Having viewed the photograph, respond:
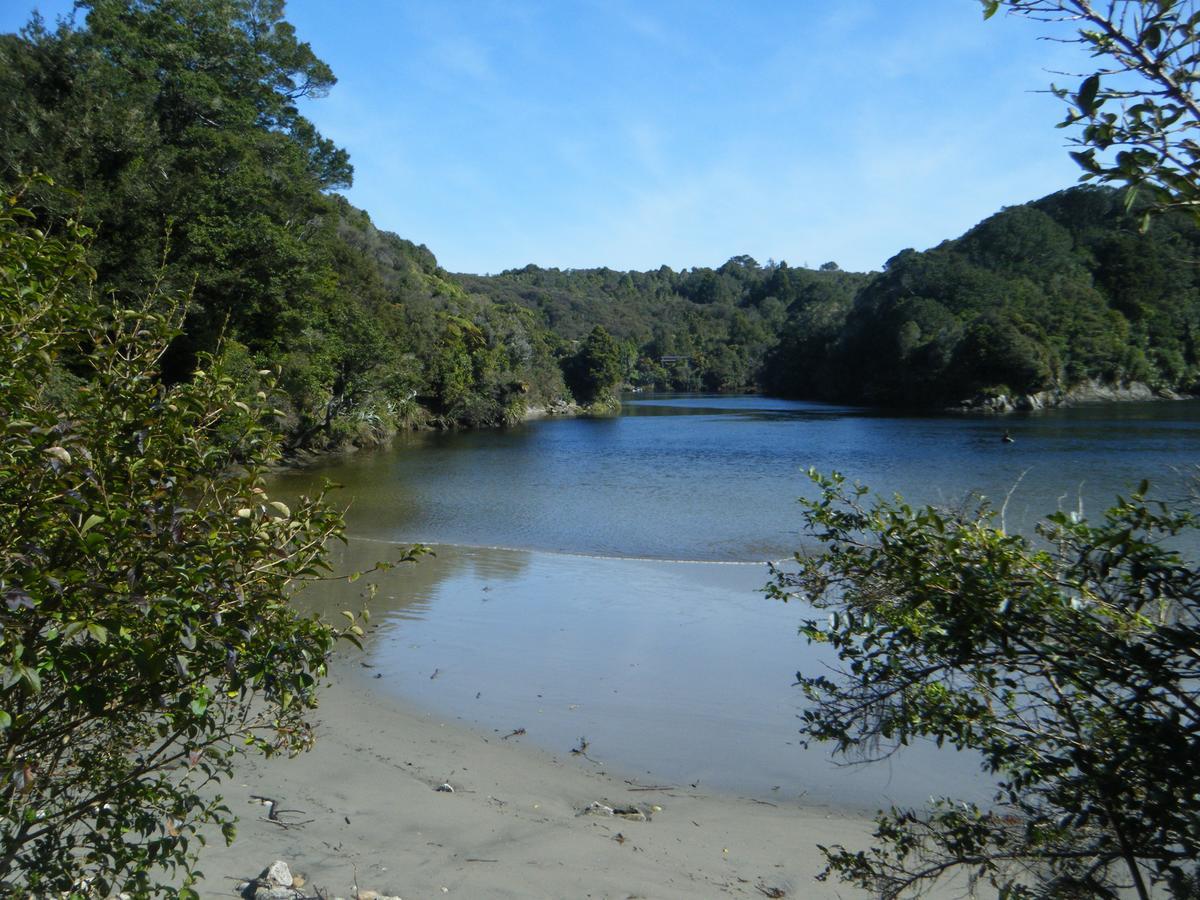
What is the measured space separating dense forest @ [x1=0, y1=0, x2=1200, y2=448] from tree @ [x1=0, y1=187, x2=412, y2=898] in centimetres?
24

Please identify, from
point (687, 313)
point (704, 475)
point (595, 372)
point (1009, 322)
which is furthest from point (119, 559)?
point (687, 313)

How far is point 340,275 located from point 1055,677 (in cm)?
3386

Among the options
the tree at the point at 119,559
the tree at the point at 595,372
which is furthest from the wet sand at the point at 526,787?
the tree at the point at 595,372

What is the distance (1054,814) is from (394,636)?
7978mm

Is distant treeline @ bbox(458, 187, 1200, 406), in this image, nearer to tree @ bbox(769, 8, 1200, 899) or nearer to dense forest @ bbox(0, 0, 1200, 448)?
dense forest @ bbox(0, 0, 1200, 448)

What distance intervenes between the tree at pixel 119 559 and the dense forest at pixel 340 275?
24 centimetres

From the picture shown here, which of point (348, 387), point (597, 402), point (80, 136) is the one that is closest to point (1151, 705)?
point (80, 136)

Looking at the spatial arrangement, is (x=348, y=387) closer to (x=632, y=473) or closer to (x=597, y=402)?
(x=632, y=473)

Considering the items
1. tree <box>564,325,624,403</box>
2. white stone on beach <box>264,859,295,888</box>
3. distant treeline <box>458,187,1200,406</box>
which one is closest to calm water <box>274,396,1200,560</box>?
white stone on beach <box>264,859,295,888</box>

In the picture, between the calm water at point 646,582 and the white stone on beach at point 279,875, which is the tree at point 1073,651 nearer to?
the calm water at point 646,582

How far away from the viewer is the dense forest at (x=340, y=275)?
19.1m

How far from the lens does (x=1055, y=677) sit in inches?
99.6

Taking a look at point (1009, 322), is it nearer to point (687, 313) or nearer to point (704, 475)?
point (704, 475)

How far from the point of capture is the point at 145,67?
22.1 metres
